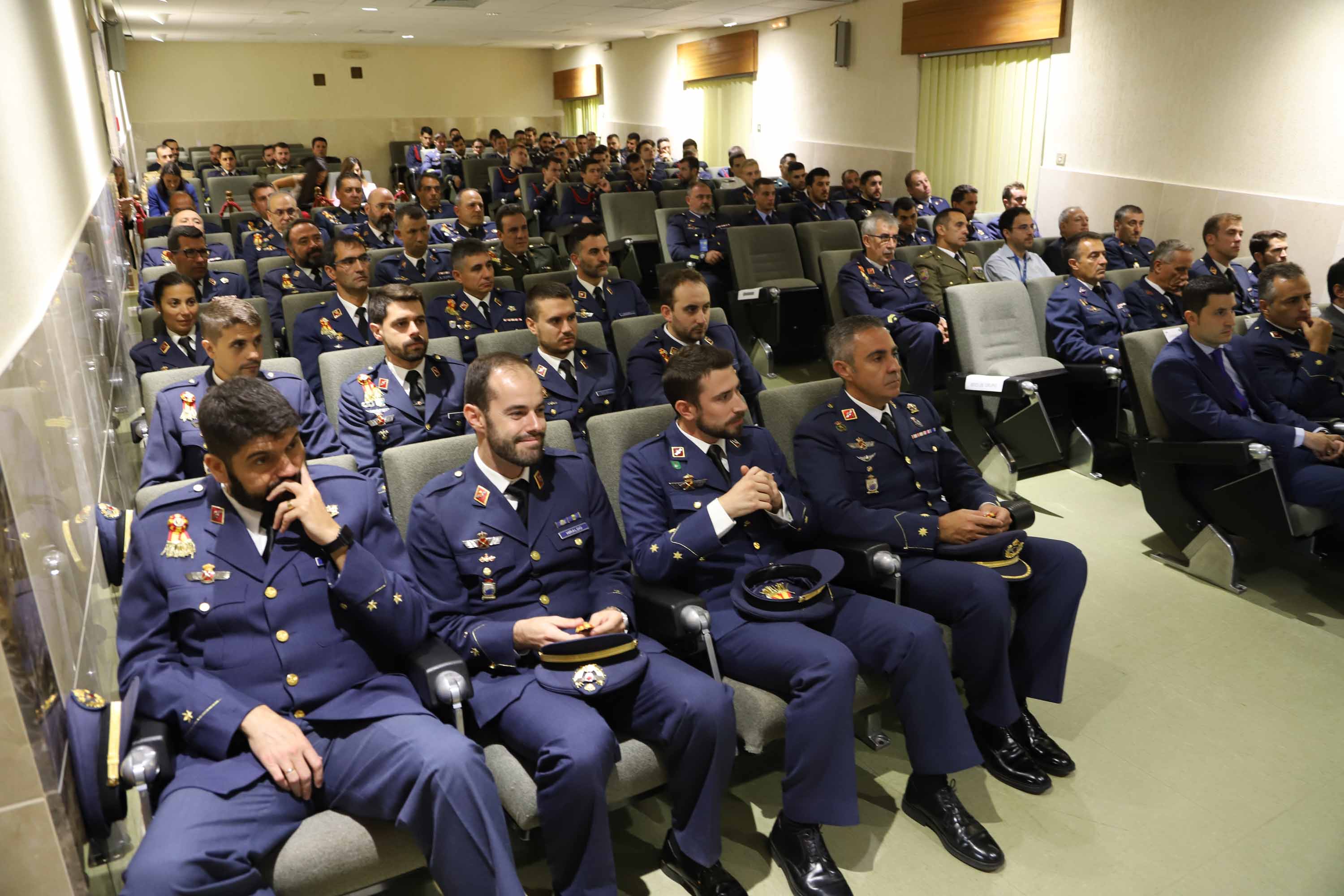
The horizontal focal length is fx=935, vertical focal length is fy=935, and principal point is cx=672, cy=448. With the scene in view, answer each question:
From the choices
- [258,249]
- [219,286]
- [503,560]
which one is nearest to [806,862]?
[503,560]

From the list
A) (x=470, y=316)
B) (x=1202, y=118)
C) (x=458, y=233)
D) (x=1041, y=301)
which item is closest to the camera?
(x=470, y=316)

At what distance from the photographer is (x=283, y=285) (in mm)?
5031

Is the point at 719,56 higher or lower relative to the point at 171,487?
higher

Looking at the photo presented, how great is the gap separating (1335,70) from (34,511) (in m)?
7.06

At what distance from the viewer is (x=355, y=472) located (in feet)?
7.32

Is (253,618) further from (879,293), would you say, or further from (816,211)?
(816,211)

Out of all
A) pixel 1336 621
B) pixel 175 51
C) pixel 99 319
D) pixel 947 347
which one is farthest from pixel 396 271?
pixel 175 51

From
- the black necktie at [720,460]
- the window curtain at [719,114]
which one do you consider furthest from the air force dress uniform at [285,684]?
the window curtain at [719,114]

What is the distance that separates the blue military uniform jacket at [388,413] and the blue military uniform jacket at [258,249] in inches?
112

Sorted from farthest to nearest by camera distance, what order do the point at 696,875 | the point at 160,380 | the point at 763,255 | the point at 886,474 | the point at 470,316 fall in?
the point at 763,255 < the point at 470,316 < the point at 160,380 < the point at 886,474 < the point at 696,875

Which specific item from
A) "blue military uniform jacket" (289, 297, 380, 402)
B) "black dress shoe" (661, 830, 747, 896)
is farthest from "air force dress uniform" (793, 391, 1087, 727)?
"blue military uniform jacket" (289, 297, 380, 402)

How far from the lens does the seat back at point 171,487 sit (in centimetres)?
218

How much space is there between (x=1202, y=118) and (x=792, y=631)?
6.23 m

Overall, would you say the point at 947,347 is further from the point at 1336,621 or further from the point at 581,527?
the point at 581,527
